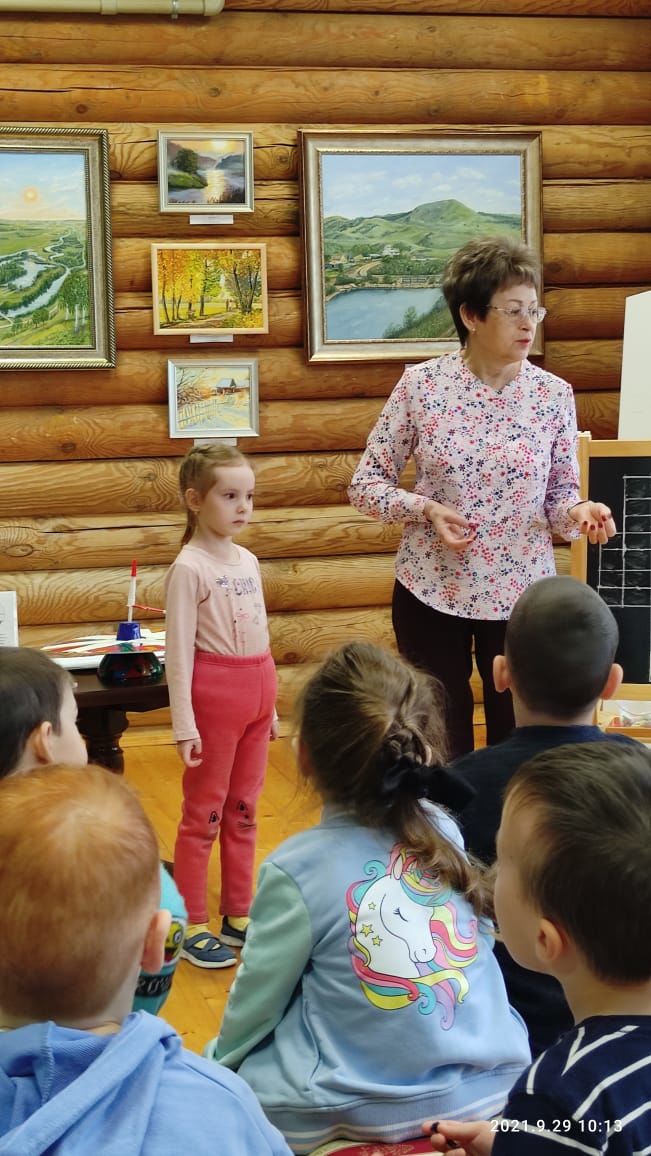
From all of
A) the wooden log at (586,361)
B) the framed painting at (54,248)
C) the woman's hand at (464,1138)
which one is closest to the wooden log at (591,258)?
the wooden log at (586,361)

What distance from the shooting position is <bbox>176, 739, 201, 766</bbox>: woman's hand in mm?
2967

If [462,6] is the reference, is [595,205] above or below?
below

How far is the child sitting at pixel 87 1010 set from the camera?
3.48 ft

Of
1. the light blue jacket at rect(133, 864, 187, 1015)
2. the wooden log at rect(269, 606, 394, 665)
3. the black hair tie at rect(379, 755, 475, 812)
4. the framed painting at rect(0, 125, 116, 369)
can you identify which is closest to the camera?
the light blue jacket at rect(133, 864, 187, 1015)

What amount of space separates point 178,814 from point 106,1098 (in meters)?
3.13

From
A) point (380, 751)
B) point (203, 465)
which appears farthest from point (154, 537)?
point (380, 751)

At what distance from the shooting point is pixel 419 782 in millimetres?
1710

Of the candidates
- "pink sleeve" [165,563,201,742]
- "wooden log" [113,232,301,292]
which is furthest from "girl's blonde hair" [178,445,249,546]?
"wooden log" [113,232,301,292]

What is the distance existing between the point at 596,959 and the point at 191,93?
4.29m

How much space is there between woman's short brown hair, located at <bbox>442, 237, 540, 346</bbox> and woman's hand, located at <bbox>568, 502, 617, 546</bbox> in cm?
51

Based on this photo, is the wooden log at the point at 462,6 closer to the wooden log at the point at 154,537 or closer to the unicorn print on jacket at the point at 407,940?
the wooden log at the point at 154,537

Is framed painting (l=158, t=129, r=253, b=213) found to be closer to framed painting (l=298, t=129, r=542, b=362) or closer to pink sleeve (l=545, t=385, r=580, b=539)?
framed painting (l=298, t=129, r=542, b=362)

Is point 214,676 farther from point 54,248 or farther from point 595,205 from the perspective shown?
point 595,205

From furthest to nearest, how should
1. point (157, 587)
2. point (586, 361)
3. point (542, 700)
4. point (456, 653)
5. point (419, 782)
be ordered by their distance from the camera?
point (586, 361), point (157, 587), point (456, 653), point (542, 700), point (419, 782)
